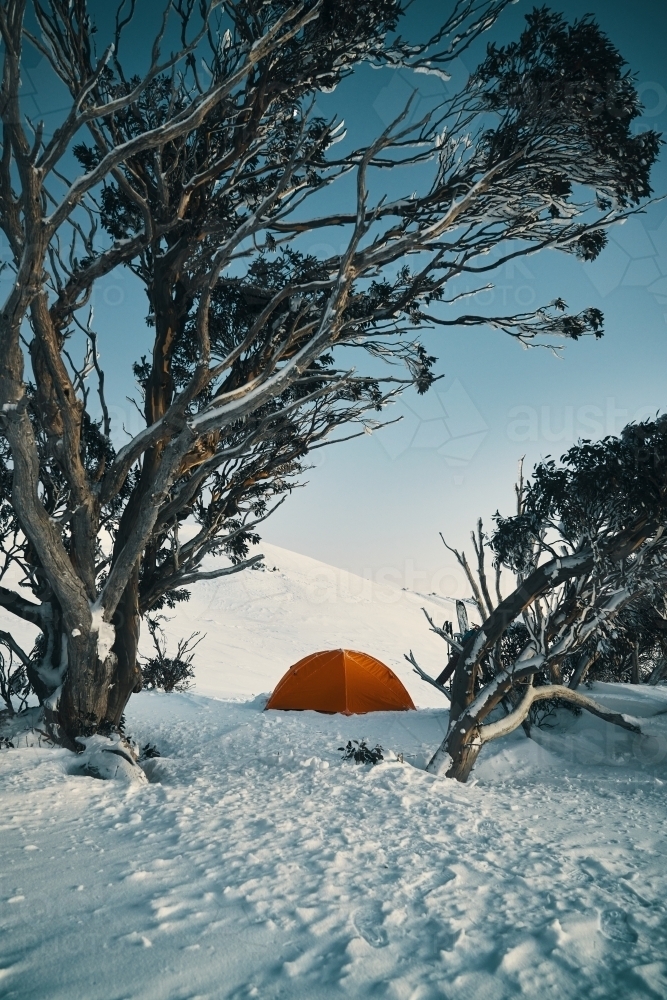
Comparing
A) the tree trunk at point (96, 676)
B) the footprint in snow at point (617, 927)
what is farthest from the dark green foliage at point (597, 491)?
the tree trunk at point (96, 676)

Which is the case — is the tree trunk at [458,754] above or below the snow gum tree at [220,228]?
below

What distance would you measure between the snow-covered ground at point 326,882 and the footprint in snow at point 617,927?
0.04 ft

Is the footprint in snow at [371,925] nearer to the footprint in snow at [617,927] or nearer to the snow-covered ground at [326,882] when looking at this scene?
the snow-covered ground at [326,882]

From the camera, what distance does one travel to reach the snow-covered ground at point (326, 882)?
1957mm

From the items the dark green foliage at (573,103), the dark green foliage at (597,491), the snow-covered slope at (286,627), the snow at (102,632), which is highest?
the dark green foliage at (573,103)

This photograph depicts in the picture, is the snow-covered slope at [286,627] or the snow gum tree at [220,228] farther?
the snow-covered slope at [286,627]

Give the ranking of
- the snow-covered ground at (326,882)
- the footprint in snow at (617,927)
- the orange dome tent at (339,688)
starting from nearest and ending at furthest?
1. the snow-covered ground at (326,882)
2. the footprint in snow at (617,927)
3. the orange dome tent at (339,688)

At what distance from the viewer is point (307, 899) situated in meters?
2.55

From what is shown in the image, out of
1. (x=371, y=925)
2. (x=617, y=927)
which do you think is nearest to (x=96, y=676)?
(x=371, y=925)

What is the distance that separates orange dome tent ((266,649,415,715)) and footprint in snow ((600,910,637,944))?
Result: 9.80m

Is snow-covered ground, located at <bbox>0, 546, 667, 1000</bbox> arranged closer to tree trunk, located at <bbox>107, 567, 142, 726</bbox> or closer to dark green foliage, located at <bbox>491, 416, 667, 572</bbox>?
tree trunk, located at <bbox>107, 567, 142, 726</bbox>

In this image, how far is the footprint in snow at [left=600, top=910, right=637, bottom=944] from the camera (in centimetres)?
231

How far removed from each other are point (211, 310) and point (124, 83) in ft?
8.94

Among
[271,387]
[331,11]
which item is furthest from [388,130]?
[271,387]
